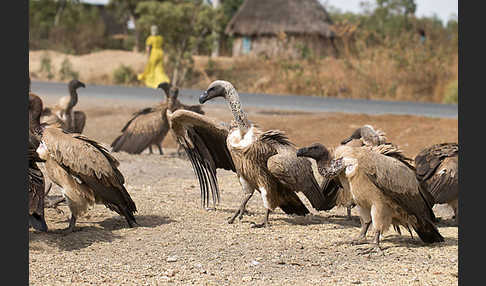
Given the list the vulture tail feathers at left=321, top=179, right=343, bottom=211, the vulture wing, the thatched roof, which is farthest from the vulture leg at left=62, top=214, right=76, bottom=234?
the thatched roof

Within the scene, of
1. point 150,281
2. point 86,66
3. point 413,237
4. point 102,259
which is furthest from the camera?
point 86,66

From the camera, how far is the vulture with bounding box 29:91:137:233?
6.42 meters

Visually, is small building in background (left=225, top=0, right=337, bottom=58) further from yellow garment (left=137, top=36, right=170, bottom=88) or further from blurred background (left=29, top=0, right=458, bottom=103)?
yellow garment (left=137, top=36, right=170, bottom=88)

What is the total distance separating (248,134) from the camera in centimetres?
724

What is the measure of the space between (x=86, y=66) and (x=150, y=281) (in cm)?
2883

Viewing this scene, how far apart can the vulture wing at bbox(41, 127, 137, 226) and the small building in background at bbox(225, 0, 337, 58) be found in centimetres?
2786

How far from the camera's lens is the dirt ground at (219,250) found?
5496 millimetres

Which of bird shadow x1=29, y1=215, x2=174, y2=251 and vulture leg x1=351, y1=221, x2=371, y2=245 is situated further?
vulture leg x1=351, y1=221, x2=371, y2=245

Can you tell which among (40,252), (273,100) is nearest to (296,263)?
(40,252)

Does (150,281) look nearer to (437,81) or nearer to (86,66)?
(437,81)

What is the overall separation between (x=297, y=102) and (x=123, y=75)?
11836 millimetres

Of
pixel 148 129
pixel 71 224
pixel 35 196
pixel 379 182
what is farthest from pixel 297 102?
pixel 35 196

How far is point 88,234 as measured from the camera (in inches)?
259

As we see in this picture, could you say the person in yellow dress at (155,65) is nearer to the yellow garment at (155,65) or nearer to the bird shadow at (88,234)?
the yellow garment at (155,65)
